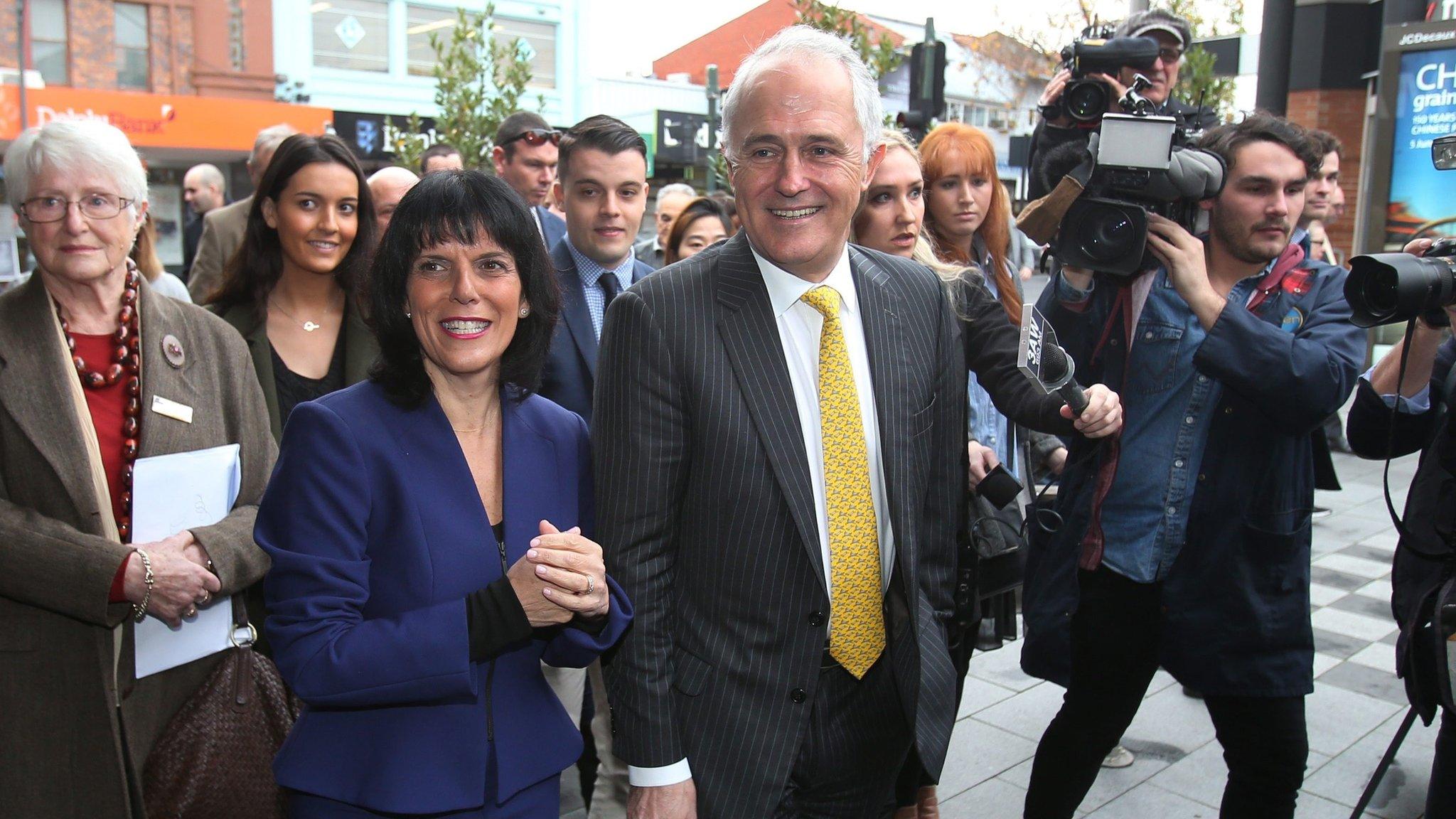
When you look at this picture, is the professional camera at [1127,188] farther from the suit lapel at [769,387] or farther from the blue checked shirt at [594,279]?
the blue checked shirt at [594,279]

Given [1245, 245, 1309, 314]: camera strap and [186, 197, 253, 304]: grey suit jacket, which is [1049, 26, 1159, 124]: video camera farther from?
[186, 197, 253, 304]: grey suit jacket

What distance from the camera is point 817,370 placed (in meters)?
2.10

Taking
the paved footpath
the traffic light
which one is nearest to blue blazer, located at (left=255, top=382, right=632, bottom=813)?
the paved footpath

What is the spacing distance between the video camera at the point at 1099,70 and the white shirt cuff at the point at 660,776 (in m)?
1.83

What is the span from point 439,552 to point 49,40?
24.5 metres

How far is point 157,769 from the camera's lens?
2.39 meters

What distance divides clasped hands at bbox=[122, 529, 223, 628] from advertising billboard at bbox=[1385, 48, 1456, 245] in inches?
410

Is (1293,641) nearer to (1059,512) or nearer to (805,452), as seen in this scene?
(1059,512)

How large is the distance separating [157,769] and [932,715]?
1663mm

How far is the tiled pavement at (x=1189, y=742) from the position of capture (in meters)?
3.73

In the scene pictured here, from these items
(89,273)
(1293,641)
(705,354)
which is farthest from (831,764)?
(89,273)

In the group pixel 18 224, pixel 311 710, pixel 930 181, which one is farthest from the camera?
pixel 930 181

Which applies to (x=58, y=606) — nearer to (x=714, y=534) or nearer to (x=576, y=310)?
(x=714, y=534)

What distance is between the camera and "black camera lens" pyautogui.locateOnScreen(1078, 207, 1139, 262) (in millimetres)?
2670
